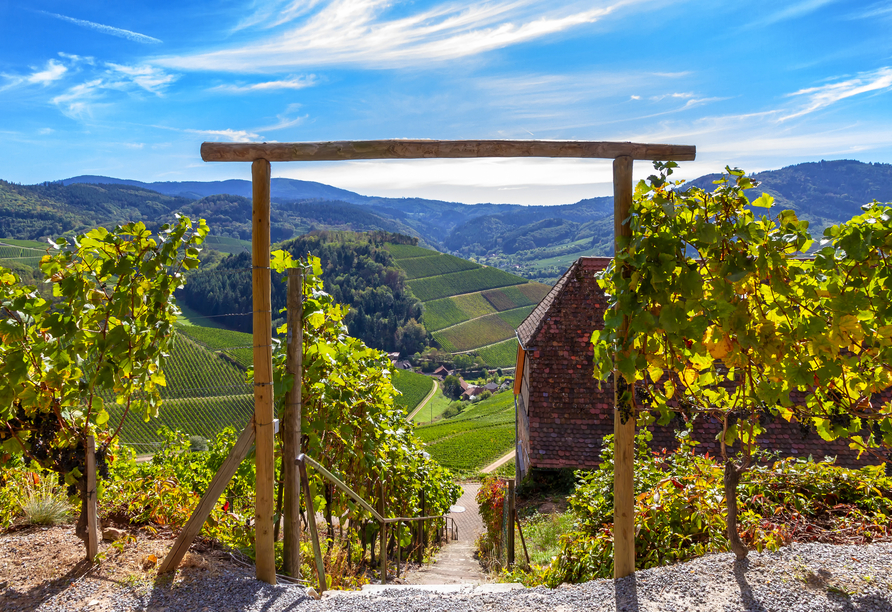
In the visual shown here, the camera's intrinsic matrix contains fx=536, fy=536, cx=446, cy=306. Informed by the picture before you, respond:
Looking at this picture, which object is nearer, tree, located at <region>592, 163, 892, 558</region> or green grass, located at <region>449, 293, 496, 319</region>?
tree, located at <region>592, 163, 892, 558</region>

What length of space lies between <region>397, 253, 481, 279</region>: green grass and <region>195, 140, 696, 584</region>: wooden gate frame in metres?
121

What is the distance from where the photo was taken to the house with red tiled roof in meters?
8.41

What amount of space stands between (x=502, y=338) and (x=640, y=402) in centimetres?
10606

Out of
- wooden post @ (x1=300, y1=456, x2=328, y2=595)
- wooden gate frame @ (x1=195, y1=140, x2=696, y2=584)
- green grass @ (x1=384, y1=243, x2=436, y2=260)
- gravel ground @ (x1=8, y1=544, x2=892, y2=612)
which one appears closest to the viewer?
gravel ground @ (x1=8, y1=544, x2=892, y2=612)

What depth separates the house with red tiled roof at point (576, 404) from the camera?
8.41m

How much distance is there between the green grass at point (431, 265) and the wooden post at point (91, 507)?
4779 inches

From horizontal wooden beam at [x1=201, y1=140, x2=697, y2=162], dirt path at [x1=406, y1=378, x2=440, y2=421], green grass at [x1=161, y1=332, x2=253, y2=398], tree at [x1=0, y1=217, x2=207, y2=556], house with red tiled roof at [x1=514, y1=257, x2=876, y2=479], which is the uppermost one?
horizontal wooden beam at [x1=201, y1=140, x2=697, y2=162]

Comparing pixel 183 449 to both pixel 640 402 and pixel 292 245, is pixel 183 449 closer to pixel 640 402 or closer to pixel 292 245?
pixel 640 402

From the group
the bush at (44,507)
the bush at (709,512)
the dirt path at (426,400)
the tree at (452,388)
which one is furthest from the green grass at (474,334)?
the bush at (44,507)

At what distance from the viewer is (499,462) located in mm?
31375

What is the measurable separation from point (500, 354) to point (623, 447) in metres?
99.8

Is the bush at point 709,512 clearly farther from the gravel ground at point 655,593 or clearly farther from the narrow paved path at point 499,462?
the narrow paved path at point 499,462

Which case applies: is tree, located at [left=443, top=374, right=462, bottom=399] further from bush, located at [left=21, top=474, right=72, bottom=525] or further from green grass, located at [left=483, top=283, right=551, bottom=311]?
bush, located at [left=21, top=474, right=72, bottom=525]

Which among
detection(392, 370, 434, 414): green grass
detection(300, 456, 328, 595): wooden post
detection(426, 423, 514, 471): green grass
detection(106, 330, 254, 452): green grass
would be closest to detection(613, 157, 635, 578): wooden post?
detection(300, 456, 328, 595): wooden post
